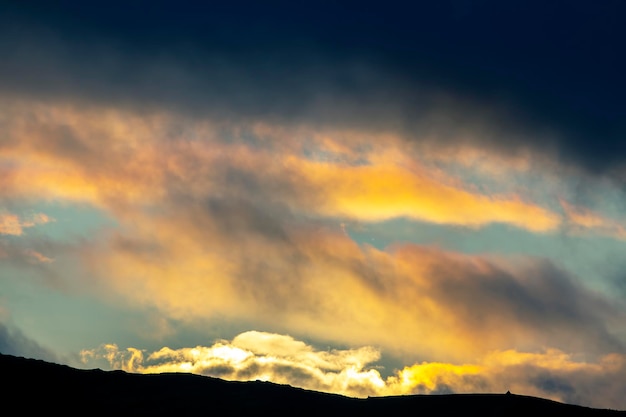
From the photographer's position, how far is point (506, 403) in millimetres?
66625

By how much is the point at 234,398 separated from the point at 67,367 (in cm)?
1764

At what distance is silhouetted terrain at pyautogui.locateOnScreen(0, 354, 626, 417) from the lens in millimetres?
64938

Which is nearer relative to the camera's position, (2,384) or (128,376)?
(2,384)

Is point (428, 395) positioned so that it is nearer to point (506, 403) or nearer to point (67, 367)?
point (506, 403)

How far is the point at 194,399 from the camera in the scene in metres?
69.9

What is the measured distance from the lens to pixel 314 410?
2714 inches

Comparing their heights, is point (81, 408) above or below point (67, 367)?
below

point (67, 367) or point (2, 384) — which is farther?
point (67, 367)

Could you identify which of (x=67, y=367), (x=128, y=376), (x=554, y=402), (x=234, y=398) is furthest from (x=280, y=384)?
(x=554, y=402)

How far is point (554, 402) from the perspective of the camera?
6650 centimetres

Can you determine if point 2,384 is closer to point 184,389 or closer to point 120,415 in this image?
point 120,415

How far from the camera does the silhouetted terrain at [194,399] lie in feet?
213

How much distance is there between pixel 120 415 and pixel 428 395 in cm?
2879

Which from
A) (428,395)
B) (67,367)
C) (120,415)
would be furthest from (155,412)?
(428,395)
